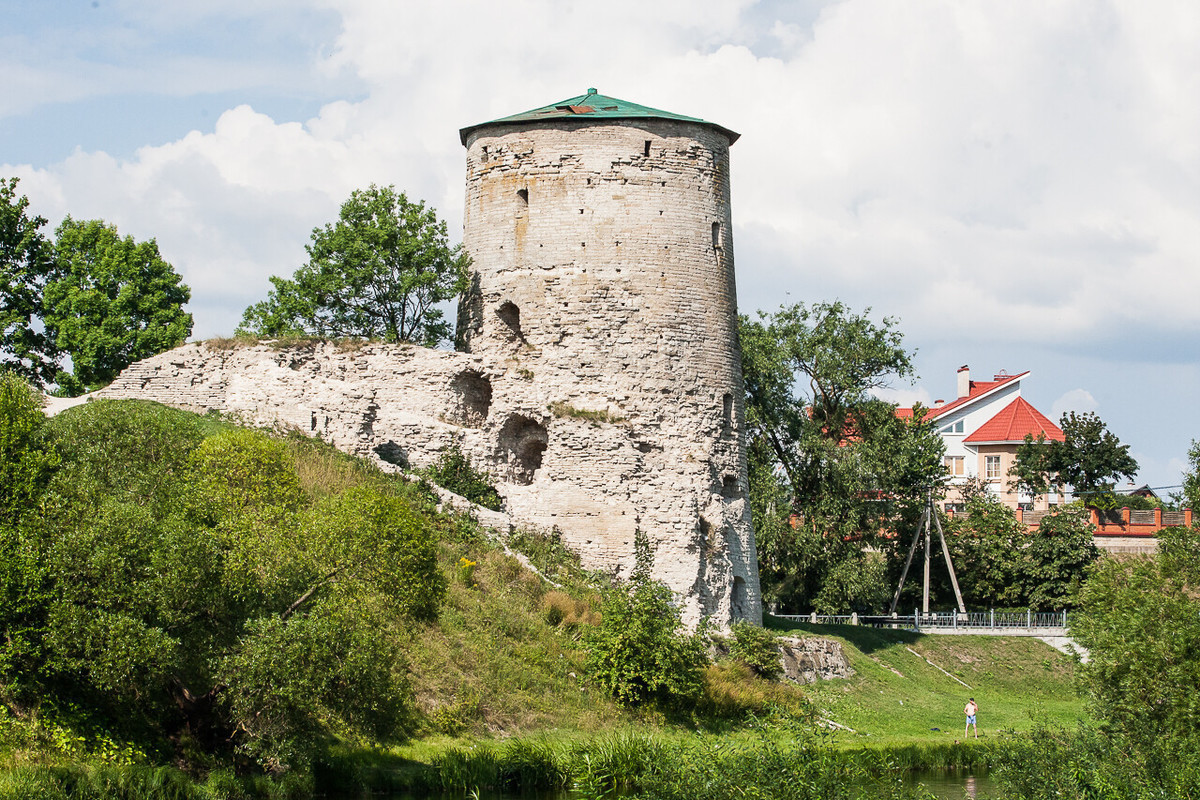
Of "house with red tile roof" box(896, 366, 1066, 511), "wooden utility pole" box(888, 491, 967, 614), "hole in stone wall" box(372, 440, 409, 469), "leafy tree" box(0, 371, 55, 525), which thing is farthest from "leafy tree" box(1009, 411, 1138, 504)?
"leafy tree" box(0, 371, 55, 525)

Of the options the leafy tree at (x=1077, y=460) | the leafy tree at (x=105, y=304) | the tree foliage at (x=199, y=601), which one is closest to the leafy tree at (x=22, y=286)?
the leafy tree at (x=105, y=304)

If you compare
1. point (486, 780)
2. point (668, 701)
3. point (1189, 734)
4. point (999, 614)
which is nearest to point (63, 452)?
point (486, 780)

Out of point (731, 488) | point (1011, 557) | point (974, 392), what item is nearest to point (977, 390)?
point (974, 392)

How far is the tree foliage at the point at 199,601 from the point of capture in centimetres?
1554

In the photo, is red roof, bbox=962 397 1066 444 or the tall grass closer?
the tall grass

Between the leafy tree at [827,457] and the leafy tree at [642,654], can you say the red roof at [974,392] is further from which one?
the leafy tree at [642,654]

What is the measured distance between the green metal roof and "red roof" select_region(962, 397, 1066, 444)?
34632 millimetres

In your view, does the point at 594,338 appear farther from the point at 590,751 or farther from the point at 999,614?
the point at 999,614

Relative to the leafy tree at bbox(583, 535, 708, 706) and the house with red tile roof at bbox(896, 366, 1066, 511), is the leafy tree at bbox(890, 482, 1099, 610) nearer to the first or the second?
the house with red tile roof at bbox(896, 366, 1066, 511)

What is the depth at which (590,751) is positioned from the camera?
19.2 meters

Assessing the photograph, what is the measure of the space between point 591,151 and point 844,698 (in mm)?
11693

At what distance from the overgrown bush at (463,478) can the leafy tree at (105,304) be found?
9.26 meters

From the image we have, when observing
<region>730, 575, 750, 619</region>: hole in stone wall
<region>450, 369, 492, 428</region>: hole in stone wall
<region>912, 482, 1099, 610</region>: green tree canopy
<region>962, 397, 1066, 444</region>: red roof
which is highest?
<region>962, 397, 1066, 444</region>: red roof

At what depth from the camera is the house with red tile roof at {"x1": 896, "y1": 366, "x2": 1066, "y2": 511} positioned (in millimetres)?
58656
